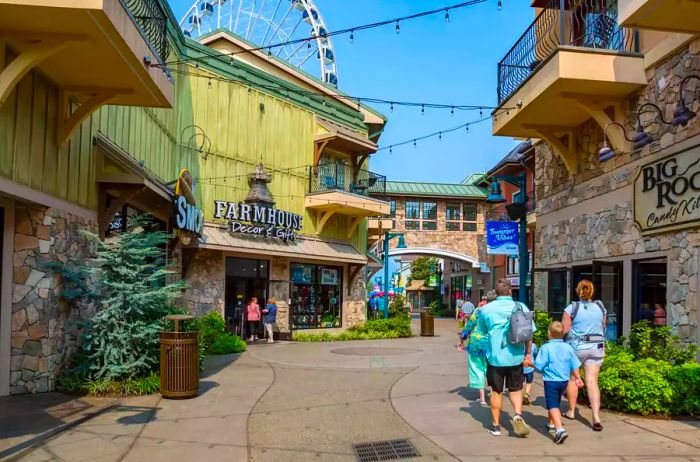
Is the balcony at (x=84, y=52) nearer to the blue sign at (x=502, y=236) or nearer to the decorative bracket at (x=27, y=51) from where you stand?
the decorative bracket at (x=27, y=51)

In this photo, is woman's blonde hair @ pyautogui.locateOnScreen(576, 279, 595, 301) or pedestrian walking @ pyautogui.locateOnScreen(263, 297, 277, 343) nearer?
woman's blonde hair @ pyautogui.locateOnScreen(576, 279, 595, 301)

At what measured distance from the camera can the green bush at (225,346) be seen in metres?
15.6

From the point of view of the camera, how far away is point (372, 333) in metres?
22.2

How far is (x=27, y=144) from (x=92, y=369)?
11.1 feet

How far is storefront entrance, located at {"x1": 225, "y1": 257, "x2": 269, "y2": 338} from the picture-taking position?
20.2 meters

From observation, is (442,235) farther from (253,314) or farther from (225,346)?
(225,346)

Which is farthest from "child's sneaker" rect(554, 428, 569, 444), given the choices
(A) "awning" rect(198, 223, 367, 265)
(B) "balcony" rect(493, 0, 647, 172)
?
(A) "awning" rect(198, 223, 367, 265)

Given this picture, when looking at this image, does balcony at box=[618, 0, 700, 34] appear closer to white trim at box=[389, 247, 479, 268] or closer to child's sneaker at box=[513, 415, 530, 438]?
child's sneaker at box=[513, 415, 530, 438]

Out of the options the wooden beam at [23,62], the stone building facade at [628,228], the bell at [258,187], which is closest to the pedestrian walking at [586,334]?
the stone building facade at [628,228]

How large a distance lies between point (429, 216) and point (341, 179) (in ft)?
66.1

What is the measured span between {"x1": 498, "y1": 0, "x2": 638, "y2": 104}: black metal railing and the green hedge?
11.1 meters

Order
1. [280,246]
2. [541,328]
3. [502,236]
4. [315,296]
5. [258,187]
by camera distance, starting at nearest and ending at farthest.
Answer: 1. [541,328]
2. [502,236]
3. [258,187]
4. [280,246]
5. [315,296]

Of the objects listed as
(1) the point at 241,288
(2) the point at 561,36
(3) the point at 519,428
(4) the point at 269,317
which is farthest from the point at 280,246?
(3) the point at 519,428

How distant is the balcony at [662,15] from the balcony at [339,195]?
1549cm
